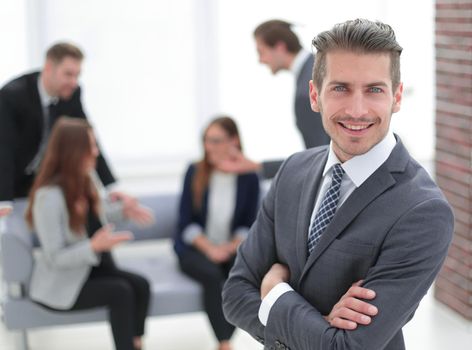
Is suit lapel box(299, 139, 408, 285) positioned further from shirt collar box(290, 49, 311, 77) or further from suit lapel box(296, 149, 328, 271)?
shirt collar box(290, 49, 311, 77)

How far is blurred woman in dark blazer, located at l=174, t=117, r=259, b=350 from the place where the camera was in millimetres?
4906

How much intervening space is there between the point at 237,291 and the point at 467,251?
10.5 feet

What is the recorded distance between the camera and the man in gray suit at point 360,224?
1.89 meters

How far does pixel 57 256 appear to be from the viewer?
4.37 meters

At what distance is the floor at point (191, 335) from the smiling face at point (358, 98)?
3133mm

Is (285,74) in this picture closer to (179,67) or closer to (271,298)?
(179,67)

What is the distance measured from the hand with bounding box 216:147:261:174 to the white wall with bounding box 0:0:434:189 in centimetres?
241

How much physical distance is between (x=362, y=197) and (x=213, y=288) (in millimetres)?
2845

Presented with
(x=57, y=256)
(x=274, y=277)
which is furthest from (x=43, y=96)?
(x=274, y=277)

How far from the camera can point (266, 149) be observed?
7.49 meters

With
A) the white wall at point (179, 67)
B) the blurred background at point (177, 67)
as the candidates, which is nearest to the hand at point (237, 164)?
the blurred background at point (177, 67)

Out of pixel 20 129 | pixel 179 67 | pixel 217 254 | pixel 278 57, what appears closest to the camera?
pixel 278 57

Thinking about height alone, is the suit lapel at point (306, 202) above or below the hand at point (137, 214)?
above

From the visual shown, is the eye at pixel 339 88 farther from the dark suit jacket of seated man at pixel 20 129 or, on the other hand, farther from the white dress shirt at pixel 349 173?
the dark suit jacket of seated man at pixel 20 129
